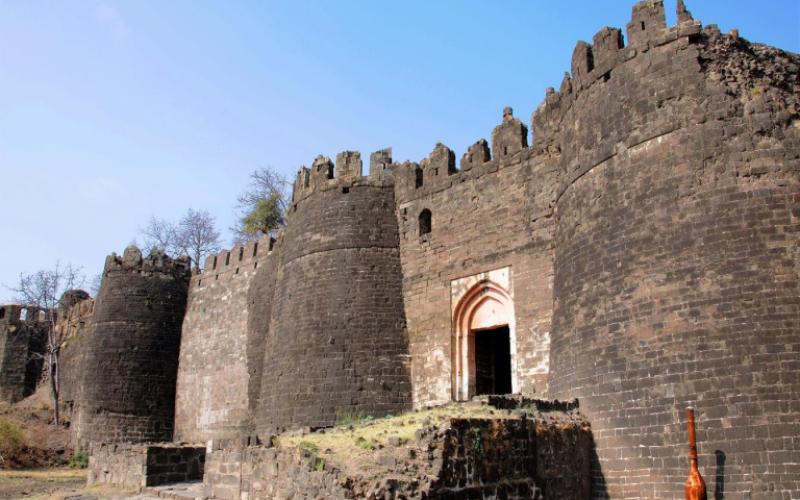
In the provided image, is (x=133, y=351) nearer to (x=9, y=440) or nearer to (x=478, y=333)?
(x=9, y=440)

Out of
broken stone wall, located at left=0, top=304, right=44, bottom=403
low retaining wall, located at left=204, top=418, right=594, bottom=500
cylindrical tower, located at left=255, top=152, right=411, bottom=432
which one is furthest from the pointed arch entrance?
broken stone wall, located at left=0, top=304, right=44, bottom=403

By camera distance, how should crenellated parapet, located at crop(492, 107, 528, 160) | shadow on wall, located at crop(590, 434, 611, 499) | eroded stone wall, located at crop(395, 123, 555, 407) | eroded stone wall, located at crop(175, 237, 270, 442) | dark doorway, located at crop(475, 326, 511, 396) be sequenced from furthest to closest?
1. eroded stone wall, located at crop(175, 237, 270, 442)
2. dark doorway, located at crop(475, 326, 511, 396)
3. crenellated parapet, located at crop(492, 107, 528, 160)
4. eroded stone wall, located at crop(395, 123, 555, 407)
5. shadow on wall, located at crop(590, 434, 611, 499)

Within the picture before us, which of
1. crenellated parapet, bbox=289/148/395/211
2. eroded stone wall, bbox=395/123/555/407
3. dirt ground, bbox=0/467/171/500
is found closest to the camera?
dirt ground, bbox=0/467/171/500

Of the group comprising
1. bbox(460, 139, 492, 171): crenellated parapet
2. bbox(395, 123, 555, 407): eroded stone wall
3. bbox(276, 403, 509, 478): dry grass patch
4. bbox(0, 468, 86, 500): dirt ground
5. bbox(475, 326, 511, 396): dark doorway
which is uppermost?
bbox(460, 139, 492, 171): crenellated parapet

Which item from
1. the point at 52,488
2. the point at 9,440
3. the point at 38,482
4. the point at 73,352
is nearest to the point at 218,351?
the point at 9,440

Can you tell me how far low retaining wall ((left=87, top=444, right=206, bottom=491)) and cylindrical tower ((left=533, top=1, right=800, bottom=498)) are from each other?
744cm

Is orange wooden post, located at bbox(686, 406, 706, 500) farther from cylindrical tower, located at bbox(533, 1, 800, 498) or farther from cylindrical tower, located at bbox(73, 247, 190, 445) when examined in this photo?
cylindrical tower, located at bbox(73, 247, 190, 445)

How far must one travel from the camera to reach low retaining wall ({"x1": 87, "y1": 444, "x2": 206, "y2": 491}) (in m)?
13.8

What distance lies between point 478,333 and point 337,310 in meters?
3.14

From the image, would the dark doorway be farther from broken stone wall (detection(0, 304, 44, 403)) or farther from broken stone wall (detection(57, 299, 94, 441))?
broken stone wall (detection(0, 304, 44, 403))

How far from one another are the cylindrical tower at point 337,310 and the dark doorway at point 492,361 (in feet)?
5.14

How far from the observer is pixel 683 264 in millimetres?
10164

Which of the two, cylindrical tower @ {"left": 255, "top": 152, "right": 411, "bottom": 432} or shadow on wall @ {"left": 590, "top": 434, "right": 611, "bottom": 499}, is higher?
cylindrical tower @ {"left": 255, "top": 152, "right": 411, "bottom": 432}

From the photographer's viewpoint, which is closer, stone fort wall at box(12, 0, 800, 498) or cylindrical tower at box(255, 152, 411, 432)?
stone fort wall at box(12, 0, 800, 498)
